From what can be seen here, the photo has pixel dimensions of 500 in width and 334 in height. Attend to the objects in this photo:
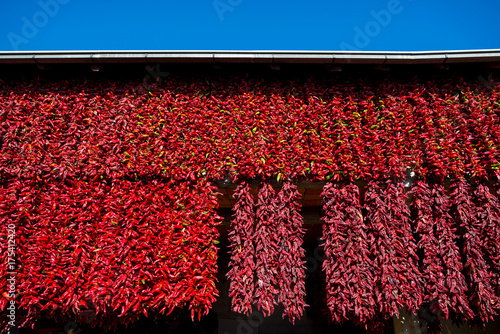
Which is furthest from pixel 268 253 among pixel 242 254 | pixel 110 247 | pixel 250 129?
pixel 110 247

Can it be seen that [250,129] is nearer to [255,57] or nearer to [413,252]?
[255,57]

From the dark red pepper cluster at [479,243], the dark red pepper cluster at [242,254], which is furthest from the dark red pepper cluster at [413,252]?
the dark red pepper cluster at [242,254]

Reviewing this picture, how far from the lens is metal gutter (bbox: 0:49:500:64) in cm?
384

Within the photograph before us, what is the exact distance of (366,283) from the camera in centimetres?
337

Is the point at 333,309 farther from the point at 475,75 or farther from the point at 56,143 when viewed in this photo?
the point at 56,143

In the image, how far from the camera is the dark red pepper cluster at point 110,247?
11.0ft

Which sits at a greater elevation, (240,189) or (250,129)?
(250,129)

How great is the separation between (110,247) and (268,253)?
1947mm

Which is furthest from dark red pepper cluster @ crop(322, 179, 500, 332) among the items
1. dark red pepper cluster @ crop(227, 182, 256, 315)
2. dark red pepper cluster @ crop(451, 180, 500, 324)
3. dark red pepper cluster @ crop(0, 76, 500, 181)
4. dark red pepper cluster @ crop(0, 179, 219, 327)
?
dark red pepper cluster @ crop(0, 179, 219, 327)

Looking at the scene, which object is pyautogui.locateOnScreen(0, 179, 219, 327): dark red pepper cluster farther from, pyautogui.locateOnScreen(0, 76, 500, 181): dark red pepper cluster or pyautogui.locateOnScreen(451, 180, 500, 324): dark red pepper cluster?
pyautogui.locateOnScreen(451, 180, 500, 324): dark red pepper cluster

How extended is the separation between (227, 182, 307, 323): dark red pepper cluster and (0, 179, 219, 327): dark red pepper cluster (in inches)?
13.0

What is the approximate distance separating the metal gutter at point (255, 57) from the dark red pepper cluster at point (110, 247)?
5.59 ft

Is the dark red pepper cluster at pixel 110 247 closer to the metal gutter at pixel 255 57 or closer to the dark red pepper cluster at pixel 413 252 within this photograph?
the dark red pepper cluster at pixel 413 252

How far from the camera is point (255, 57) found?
3.89 metres
